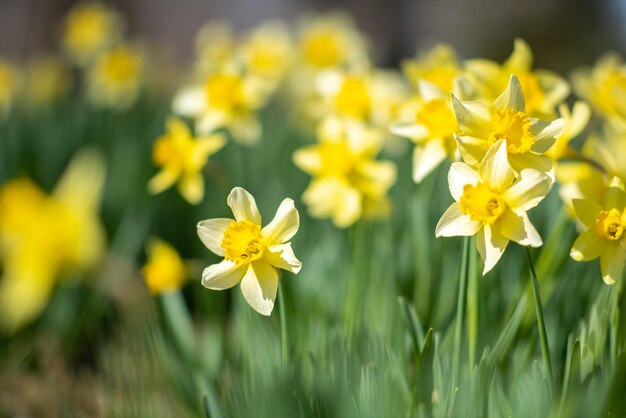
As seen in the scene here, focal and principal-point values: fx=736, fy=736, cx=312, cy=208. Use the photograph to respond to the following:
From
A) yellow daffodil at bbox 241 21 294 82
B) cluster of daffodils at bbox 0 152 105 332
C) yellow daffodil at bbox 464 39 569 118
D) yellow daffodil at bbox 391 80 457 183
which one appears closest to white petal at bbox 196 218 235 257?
cluster of daffodils at bbox 0 152 105 332

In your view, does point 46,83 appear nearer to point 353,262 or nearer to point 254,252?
point 353,262

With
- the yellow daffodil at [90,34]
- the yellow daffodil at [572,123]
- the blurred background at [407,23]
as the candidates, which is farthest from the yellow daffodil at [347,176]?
the blurred background at [407,23]

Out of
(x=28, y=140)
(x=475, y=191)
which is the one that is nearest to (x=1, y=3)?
(x=28, y=140)

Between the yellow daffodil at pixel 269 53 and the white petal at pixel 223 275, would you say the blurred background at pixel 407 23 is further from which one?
the white petal at pixel 223 275

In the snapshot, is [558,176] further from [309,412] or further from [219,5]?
[219,5]

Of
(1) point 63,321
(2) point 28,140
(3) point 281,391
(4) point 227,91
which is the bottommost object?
(1) point 63,321

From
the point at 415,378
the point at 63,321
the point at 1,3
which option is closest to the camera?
the point at 415,378

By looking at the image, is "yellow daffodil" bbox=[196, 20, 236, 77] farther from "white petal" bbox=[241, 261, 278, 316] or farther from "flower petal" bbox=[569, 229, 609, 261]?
"flower petal" bbox=[569, 229, 609, 261]
